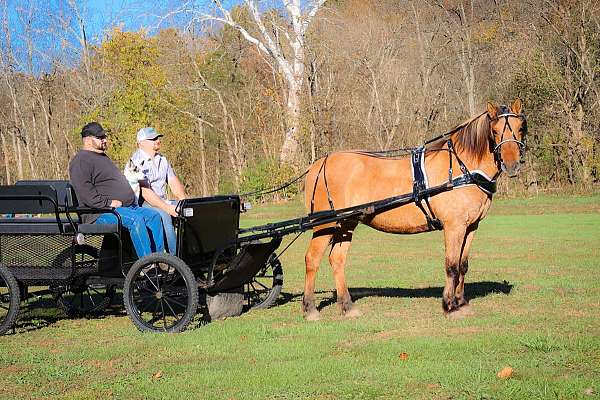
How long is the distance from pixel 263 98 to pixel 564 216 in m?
18.3

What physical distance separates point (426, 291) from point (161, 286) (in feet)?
13.1

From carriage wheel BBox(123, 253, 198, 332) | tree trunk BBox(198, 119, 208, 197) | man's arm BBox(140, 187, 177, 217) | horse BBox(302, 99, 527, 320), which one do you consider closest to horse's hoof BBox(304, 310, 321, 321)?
horse BBox(302, 99, 527, 320)

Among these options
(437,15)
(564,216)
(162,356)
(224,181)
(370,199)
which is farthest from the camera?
(437,15)

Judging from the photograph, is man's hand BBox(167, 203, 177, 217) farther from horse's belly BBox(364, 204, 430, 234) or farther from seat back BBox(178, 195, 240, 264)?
horse's belly BBox(364, 204, 430, 234)

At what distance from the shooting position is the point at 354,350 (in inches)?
283

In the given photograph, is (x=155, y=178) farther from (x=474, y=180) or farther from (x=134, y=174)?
(x=474, y=180)

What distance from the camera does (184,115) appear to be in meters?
38.6

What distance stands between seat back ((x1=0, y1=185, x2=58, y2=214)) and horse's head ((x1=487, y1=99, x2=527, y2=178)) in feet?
15.2

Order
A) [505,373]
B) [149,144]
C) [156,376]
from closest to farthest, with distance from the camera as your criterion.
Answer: [505,373], [156,376], [149,144]

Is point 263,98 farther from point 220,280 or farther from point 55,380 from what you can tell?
point 55,380

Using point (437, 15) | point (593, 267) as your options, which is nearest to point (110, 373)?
point (593, 267)

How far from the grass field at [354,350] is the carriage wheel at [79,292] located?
24 cm

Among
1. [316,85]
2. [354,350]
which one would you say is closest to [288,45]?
[316,85]

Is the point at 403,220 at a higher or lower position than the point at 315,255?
higher
